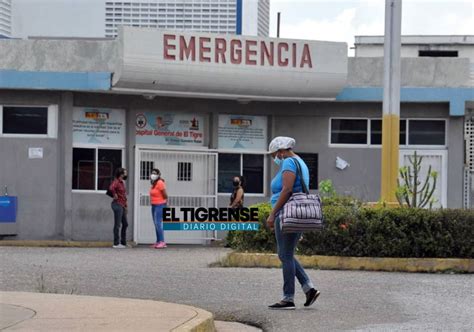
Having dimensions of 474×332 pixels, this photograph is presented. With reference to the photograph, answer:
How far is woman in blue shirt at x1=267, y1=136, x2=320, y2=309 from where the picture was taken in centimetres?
941

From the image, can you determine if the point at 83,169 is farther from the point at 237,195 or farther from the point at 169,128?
the point at 237,195

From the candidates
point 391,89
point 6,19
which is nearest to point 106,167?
point 6,19

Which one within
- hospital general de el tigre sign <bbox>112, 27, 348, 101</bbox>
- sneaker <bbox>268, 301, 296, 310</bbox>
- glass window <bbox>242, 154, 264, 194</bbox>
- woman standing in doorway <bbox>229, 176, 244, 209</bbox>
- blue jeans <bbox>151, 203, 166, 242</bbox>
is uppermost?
hospital general de el tigre sign <bbox>112, 27, 348, 101</bbox>

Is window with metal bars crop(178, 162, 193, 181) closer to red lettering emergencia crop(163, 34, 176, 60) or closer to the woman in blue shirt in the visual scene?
red lettering emergencia crop(163, 34, 176, 60)

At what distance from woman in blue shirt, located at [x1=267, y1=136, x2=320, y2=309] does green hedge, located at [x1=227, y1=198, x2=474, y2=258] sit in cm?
412

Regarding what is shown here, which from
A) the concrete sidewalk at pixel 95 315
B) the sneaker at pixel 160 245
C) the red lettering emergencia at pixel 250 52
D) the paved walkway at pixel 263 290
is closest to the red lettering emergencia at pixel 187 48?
the red lettering emergencia at pixel 250 52

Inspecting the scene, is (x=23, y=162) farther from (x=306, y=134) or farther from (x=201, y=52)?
(x=306, y=134)

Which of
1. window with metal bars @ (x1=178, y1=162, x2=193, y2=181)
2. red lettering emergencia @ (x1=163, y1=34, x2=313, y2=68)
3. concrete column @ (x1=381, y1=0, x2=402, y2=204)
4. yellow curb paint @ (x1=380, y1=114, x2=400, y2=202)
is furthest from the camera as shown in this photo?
window with metal bars @ (x1=178, y1=162, x2=193, y2=181)

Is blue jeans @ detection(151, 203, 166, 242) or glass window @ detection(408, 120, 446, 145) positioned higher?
glass window @ detection(408, 120, 446, 145)

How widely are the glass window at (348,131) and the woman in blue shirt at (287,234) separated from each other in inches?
464

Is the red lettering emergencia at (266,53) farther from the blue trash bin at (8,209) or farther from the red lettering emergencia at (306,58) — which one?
the blue trash bin at (8,209)

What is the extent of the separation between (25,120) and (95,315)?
484 inches

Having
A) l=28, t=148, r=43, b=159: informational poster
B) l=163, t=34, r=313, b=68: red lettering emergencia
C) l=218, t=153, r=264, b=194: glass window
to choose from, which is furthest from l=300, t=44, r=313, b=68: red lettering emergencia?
l=28, t=148, r=43, b=159: informational poster

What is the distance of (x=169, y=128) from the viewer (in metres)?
20.9
